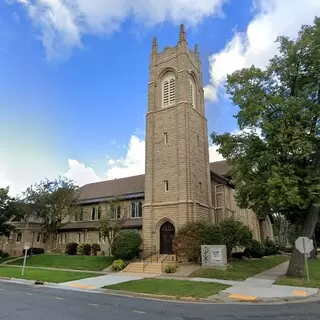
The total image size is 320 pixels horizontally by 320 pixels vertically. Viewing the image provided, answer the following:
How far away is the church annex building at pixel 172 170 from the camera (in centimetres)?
2878

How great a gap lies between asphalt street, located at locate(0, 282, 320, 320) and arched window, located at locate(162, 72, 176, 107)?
23828 millimetres

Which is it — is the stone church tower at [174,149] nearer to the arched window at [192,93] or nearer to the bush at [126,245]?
the arched window at [192,93]

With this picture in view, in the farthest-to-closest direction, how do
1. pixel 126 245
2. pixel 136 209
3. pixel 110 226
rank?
1. pixel 136 209
2. pixel 110 226
3. pixel 126 245

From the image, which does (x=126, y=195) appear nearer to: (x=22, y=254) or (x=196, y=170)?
(x=196, y=170)

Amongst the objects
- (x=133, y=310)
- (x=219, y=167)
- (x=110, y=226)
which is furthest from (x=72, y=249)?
(x=133, y=310)

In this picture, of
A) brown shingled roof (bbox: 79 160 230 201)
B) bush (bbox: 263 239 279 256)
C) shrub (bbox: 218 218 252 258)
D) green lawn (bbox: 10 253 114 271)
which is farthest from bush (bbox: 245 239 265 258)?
green lawn (bbox: 10 253 114 271)

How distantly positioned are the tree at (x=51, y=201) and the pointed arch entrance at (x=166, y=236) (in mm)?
14868

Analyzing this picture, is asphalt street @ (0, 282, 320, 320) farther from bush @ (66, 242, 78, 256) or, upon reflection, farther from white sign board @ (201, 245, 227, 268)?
bush @ (66, 242, 78, 256)

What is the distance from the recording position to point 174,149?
3052 cm

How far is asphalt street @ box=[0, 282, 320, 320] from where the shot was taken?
9.12m

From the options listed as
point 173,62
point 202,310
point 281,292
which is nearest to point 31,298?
point 202,310

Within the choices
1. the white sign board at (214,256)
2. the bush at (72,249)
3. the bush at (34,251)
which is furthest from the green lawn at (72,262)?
the white sign board at (214,256)

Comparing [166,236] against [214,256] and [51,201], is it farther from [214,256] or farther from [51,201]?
[51,201]

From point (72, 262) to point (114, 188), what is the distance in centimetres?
1491
